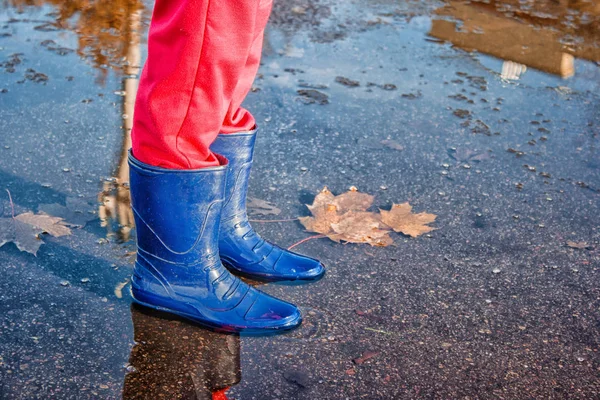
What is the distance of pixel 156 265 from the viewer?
1.79 m

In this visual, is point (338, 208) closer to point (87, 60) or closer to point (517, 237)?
point (517, 237)

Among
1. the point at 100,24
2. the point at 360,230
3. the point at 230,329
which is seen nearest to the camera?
the point at 230,329

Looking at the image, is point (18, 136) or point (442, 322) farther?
point (18, 136)

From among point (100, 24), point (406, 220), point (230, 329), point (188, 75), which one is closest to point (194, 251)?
point (230, 329)

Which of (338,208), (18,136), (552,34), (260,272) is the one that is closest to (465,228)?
(338,208)

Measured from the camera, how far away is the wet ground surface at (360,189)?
5.50ft

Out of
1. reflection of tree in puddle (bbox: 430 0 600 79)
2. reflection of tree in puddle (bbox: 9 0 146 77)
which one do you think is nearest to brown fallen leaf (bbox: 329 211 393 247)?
reflection of tree in puddle (bbox: 9 0 146 77)

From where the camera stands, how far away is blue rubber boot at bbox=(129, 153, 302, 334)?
1690 mm

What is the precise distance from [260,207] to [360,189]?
1.32ft

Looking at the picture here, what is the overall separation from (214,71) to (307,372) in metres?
0.74

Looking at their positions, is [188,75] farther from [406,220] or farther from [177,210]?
[406,220]

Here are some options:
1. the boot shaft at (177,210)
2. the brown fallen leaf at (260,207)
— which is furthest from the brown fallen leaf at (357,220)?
the boot shaft at (177,210)

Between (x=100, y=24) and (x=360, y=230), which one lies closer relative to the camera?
(x=360, y=230)

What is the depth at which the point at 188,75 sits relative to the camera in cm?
154
